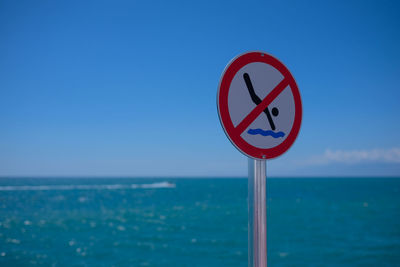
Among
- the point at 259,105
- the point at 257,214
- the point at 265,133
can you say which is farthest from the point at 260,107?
the point at 257,214

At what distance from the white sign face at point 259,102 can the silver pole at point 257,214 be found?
13cm

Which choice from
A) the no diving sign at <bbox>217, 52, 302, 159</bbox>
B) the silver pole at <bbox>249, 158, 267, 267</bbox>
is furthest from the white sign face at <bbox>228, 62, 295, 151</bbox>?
the silver pole at <bbox>249, 158, 267, 267</bbox>

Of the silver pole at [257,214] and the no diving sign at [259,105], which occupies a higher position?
the no diving sign at [259,105]

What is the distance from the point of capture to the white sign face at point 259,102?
5.04 feet

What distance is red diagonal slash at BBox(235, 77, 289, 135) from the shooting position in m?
1.52

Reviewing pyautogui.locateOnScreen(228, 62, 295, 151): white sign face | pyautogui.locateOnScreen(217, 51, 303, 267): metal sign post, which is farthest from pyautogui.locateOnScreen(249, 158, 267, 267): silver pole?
pyautogui.locateOnScreen(228, 62, 295, 151): white sign face

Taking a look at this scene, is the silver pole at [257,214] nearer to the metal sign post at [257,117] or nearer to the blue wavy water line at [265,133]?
the metal sign post at [257,117]

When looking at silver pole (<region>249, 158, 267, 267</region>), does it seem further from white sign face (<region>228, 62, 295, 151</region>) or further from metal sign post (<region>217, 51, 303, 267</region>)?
white sign face (<region>228, 62, 295, 151</region>)

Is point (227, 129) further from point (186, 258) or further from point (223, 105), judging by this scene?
point (186, 258)

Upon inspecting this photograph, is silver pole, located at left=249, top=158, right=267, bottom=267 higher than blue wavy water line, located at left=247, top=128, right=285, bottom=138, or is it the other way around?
blue wavy water line, located at left=247, top=128, right=285, bottom=138

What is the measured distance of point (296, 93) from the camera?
5.70 feet

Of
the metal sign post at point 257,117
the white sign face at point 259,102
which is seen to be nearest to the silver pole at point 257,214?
the metal sign post at point 257,117

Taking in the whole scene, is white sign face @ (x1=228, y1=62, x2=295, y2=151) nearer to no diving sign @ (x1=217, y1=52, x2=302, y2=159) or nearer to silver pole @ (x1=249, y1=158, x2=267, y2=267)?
no diving sign @ (x1=217, y1=52, x2=302, y2=159)

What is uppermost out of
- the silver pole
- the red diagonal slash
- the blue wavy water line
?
the red diagonal slash
